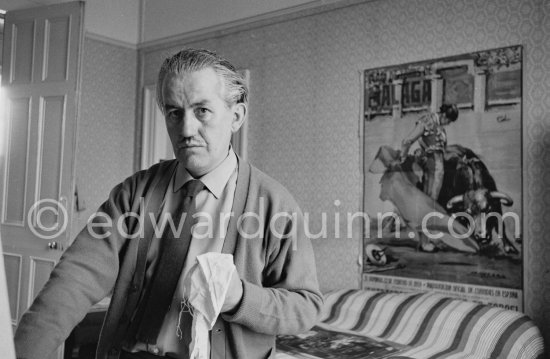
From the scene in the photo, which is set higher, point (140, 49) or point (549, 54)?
point (140, 49)

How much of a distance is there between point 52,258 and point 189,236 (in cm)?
327

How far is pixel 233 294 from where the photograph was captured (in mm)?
1139

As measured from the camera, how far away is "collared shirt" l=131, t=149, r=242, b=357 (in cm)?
127

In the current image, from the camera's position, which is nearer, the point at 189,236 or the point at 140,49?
the point at 189,236

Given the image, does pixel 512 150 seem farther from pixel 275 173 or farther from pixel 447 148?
pixel 275 173

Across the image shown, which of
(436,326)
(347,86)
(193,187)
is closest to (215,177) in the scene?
(193,187)

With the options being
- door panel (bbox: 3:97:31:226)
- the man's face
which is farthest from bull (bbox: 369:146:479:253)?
door panel (bbox: 3:97:31:226)

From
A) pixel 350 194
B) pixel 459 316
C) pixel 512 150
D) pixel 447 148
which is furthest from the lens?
pixel 350 194

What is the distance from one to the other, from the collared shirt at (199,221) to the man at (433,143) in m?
2.42

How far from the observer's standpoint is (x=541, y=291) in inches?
125

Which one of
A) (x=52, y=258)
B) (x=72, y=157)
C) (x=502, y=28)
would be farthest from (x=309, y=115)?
(x=52, y=258)

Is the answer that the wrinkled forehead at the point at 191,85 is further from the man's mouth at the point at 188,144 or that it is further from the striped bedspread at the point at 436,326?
the striped bedspread at the point at 436,326

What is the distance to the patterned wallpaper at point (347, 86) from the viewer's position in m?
3.21

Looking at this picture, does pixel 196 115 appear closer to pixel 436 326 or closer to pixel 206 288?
pixel 206 288
